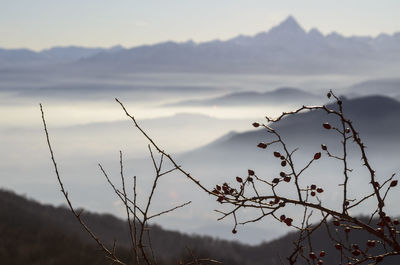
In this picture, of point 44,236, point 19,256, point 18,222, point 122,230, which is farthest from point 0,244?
point 122,230

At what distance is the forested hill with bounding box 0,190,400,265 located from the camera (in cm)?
2370

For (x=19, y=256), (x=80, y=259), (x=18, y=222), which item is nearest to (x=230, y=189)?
(x=19, y=256)

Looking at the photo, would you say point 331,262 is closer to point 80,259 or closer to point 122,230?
point 122,230

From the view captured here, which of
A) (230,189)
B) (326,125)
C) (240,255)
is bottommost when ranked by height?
(240,255)

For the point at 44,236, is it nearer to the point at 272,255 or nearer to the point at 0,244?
the point at 0,244

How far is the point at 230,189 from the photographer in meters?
4.23

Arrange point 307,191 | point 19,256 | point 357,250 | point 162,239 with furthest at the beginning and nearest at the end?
point 162,239
point 19,256
point 307,191
point 357,250

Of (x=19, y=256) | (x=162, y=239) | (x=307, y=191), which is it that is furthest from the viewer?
(x=162, y=239)

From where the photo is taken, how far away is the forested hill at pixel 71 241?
2370 centimetres

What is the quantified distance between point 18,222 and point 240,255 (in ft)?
106

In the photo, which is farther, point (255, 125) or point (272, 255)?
point (272, 255)

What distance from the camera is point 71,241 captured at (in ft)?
93.5

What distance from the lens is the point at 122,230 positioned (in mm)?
57594

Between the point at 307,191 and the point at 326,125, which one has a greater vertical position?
the point at 326,125
